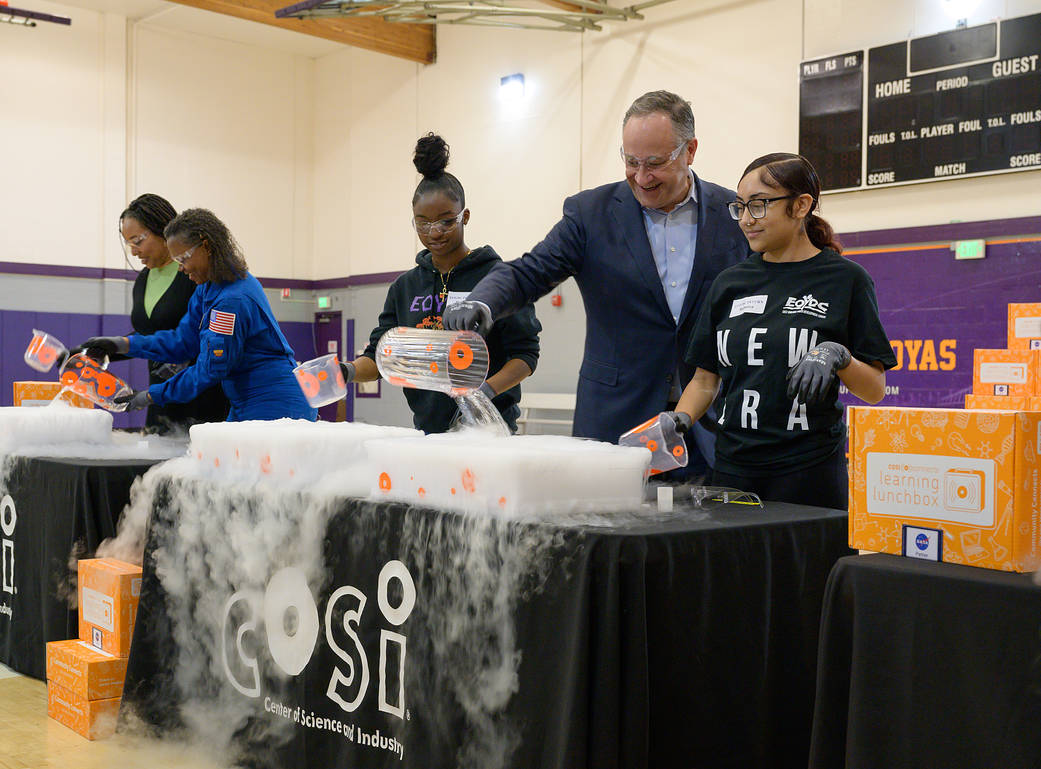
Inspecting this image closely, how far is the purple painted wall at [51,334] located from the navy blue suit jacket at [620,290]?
6.74m

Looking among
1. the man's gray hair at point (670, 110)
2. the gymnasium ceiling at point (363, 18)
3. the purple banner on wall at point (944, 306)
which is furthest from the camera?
the gymnasium ceiling at point (363, 18)

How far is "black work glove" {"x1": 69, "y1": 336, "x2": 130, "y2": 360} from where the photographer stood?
11.7ft

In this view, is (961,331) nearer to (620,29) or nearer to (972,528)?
(620,29)

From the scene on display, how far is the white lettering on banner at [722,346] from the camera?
201cm

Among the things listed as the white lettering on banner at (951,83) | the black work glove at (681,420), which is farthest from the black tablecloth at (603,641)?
the white lettering on banner at (951,83)

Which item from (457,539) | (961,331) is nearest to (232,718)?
(457,539)

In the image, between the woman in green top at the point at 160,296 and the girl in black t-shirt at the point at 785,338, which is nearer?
the girl in black t-shirt at the point at 785,338

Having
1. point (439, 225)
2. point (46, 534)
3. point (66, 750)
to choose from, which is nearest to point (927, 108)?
point (439, 225)

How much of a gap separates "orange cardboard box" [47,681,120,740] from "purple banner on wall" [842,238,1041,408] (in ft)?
13.3

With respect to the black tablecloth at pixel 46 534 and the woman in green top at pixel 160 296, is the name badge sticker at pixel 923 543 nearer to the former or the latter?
the black tablecloth at pixel 46 534

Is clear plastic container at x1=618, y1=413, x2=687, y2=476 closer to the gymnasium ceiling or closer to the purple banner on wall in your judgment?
the purple banner on wall

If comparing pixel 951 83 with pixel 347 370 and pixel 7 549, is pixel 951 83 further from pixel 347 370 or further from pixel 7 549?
pixel 7 549

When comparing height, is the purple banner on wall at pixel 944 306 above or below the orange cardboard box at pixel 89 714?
above

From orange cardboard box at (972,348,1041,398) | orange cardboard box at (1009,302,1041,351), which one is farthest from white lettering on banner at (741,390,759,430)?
orange cardboard box at (1009,302,1041,351)
